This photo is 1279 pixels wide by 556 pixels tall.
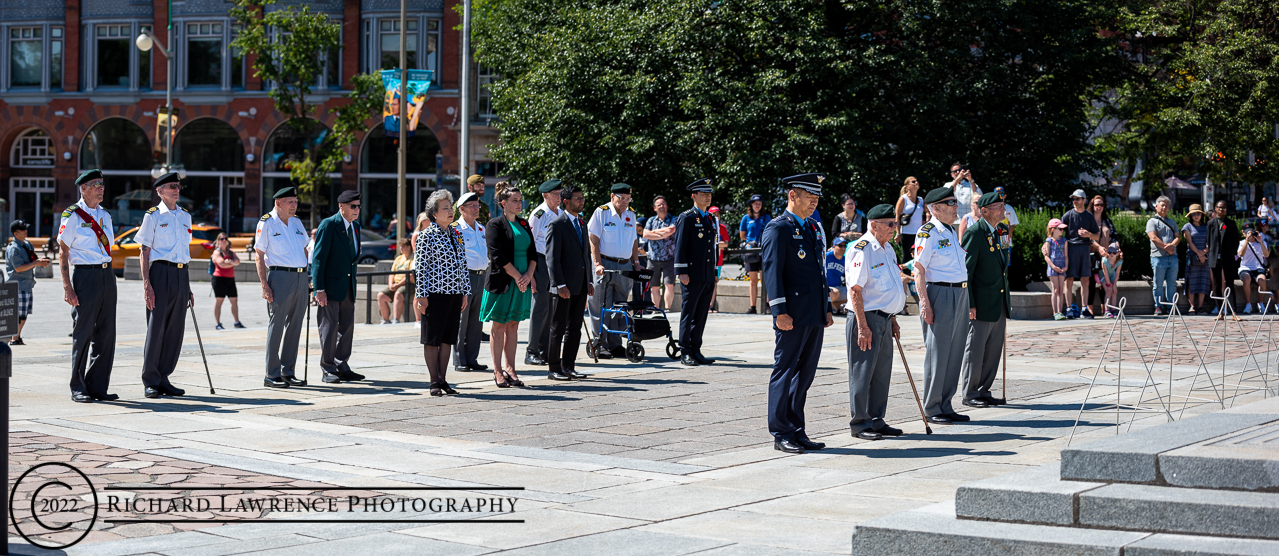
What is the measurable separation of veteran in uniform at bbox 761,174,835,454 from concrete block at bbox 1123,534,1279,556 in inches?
128

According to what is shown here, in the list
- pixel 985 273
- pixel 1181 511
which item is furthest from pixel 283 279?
pixel 1181 511

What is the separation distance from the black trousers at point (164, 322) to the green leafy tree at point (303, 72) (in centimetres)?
2971

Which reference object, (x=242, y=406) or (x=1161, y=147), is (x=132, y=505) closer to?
(x=242, y=406)

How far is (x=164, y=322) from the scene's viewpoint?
10914 millimetres

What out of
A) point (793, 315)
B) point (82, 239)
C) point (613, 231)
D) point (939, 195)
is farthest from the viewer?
point (613, 231)

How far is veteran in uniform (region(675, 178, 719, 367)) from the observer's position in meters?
13.4

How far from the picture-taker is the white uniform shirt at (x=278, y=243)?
11680mm

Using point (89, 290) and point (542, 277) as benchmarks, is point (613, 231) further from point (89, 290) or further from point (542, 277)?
point (89, 290)

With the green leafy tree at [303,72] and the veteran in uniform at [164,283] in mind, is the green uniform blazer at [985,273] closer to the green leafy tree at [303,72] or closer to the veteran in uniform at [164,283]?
the veteran in uniform at [164,283]

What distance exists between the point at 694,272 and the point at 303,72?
29.9 metres

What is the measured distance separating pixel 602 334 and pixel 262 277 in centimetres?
389

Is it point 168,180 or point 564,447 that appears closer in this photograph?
point 564,447

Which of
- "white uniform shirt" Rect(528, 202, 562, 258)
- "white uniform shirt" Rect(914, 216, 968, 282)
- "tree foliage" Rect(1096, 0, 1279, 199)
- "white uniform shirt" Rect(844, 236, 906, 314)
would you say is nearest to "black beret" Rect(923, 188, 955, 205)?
"white uniform shirt" Rect(914, 216, 968, 282)

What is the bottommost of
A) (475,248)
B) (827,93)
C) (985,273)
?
(985,273)
